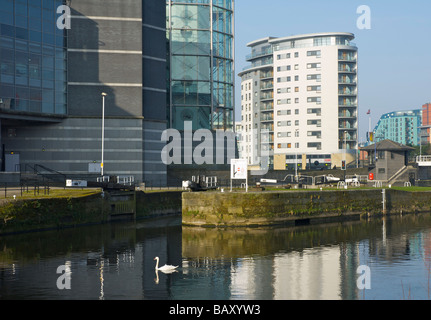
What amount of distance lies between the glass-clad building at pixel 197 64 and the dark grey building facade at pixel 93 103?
22324mm

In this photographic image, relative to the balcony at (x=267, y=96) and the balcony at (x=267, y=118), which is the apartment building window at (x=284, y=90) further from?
the balcony at (x=267, y=118)

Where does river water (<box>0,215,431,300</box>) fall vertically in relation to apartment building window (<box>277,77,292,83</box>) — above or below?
below

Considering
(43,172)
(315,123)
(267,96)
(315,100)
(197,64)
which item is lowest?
(43,172)

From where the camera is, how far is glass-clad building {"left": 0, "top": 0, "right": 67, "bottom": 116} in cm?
6925

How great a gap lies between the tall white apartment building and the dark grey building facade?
3901 inches

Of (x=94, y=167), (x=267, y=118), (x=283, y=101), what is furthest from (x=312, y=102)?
(x=94, y=167)

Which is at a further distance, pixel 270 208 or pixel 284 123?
pixel 284 123

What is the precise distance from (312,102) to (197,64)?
78070 mm

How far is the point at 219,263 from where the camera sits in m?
37.4

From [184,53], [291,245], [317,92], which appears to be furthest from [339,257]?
[317,92]

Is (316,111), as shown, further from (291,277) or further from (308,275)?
(291,277)

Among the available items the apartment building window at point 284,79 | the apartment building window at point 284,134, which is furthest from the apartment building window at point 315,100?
the apartment building window at point 284,134

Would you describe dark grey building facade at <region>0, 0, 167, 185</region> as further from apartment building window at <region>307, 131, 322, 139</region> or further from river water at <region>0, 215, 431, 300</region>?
apartment building window at <region>307, 131, 322, 139</region>

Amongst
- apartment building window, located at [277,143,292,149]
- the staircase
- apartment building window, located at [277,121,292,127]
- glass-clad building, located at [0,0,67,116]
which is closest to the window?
apartment building window, located at [277,121,292,127]
